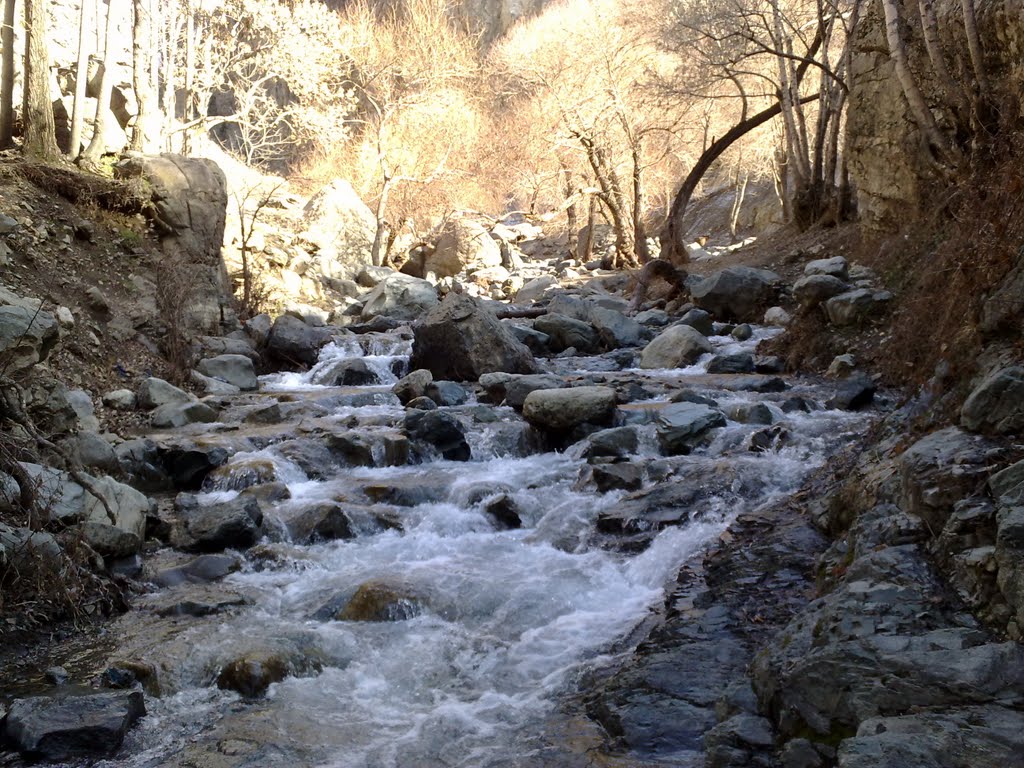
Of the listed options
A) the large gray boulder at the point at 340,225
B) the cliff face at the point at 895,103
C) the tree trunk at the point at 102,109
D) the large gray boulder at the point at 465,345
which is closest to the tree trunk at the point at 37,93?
the tree trunk at the point at 102,109

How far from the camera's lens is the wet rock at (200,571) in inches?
217

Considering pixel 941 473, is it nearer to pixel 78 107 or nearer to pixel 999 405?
→ pixel 999 405

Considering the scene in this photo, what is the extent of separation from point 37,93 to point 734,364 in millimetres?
10302

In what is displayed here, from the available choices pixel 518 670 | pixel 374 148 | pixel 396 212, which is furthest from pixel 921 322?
pixel 374 148

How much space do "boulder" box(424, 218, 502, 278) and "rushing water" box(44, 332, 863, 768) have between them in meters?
19.9

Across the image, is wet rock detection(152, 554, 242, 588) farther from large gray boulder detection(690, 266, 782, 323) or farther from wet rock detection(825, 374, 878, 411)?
large gray boulder detection(690, 266, 782, 323)

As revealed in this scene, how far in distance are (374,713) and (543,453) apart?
4.45 meters

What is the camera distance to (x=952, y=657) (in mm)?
2812

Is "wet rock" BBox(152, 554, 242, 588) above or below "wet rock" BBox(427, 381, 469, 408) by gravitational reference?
below

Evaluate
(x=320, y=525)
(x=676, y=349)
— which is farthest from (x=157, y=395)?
(x=676, y=349)

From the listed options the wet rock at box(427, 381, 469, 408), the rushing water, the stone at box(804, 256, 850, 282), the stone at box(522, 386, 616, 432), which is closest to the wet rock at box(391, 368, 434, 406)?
the wet rock at box(427, 381, 469, 408)

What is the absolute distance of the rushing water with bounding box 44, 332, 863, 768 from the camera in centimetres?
379

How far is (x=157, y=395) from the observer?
9.91 m

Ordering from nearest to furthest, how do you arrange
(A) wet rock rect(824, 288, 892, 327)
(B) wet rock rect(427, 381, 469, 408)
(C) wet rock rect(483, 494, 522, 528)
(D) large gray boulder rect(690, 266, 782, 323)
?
(C) wet rock rect(483, 494, 522, 528)
(A) wet rock rect(824, 288, 892, 327)
(B) wet rock rect(427, 381, 469, 408)
(D) large gray boulder rect(690, 266, 782, 323)
